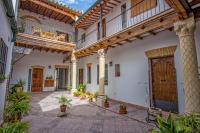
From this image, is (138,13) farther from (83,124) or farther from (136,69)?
(83,124)

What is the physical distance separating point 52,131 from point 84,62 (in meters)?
10.2

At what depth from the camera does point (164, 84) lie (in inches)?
257

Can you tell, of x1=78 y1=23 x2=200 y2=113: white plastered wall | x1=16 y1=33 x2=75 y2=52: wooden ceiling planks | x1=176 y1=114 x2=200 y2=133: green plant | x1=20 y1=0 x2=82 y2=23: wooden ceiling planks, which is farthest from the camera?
x1=20 y1=0 x2=82 y2=23: wooden ceiling planks

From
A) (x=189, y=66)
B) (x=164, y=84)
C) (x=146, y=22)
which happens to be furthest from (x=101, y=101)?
(x=189, y=66)

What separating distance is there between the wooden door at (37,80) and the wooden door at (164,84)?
1071 cm

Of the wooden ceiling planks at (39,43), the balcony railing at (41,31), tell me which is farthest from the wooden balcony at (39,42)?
the balcony railing at (41,31)

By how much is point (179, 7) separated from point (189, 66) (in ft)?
5.47

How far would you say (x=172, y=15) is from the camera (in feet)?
15.0

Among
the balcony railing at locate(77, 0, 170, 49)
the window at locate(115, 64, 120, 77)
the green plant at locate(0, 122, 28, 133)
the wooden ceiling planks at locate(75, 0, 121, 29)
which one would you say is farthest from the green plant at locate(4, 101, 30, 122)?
the wooden ceiling planks at locate(75, 0, 121, 29)

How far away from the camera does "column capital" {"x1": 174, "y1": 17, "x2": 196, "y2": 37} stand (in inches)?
162

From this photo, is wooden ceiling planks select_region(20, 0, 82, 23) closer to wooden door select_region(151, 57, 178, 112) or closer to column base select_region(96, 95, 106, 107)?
column base select_region(96, 95, 106, 107)

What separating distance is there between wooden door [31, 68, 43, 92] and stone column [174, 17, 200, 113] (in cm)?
1255

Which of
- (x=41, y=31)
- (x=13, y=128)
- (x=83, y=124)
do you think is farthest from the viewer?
(x=41, y=31)

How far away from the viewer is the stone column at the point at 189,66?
3953 millimetres
